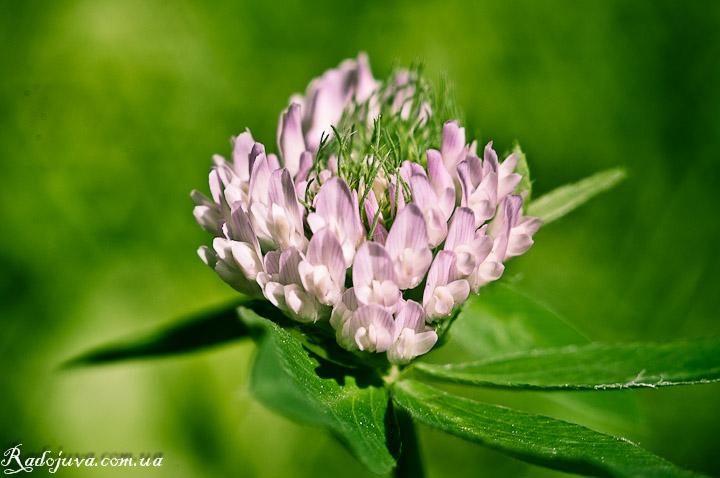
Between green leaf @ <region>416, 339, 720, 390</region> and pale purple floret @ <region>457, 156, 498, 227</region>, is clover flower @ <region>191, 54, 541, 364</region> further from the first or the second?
green leaf @ <region>416, 339, 720, 390</region>

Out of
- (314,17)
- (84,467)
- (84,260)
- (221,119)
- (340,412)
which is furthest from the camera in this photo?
(314,17)

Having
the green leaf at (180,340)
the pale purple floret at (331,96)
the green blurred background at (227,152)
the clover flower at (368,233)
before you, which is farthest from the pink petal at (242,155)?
the green blurred background at (227,152)

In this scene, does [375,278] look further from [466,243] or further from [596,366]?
[596,366]

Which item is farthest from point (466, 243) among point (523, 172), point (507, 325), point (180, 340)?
point (180, 340)

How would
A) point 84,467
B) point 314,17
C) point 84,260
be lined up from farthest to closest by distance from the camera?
point 314,17 < point 84,260 < point 84,467

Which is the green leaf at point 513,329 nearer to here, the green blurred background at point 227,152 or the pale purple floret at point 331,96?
the pale purple floret at point 331,96

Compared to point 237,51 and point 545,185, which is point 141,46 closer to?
point 237,51

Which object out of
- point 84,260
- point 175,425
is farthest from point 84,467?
point 84,260
